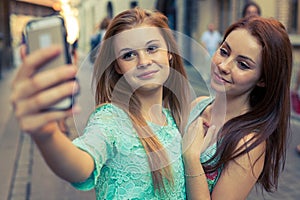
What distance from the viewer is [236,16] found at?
41.4 feet

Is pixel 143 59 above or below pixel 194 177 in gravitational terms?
above

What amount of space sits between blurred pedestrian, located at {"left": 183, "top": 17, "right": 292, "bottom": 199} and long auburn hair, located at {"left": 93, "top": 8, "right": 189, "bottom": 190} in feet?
0.31

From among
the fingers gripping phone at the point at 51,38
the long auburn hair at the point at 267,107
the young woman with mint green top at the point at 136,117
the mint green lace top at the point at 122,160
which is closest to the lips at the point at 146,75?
the young woman with mint green top at the point at 136,117

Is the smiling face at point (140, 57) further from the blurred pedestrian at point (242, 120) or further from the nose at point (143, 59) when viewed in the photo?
the blurred pedestrian at point (242, 120)

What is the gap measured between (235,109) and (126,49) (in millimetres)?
529

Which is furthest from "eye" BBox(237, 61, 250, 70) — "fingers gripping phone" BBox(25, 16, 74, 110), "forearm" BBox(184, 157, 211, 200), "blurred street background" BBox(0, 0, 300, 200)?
"fingers gripping phone" BBox(25, 16, 74, 110)

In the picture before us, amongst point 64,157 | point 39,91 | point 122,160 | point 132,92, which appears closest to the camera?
point 39,91

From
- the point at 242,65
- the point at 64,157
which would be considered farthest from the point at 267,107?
the point at 64,157

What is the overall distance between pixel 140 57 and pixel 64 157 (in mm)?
483

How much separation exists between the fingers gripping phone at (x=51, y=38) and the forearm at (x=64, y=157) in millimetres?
Answer: 93

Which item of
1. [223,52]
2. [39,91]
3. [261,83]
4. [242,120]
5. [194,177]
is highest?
[39,91]

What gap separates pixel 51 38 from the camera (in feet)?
2.23

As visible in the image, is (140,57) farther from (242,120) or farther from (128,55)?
(242,120)

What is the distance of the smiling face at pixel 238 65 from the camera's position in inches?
53.0
